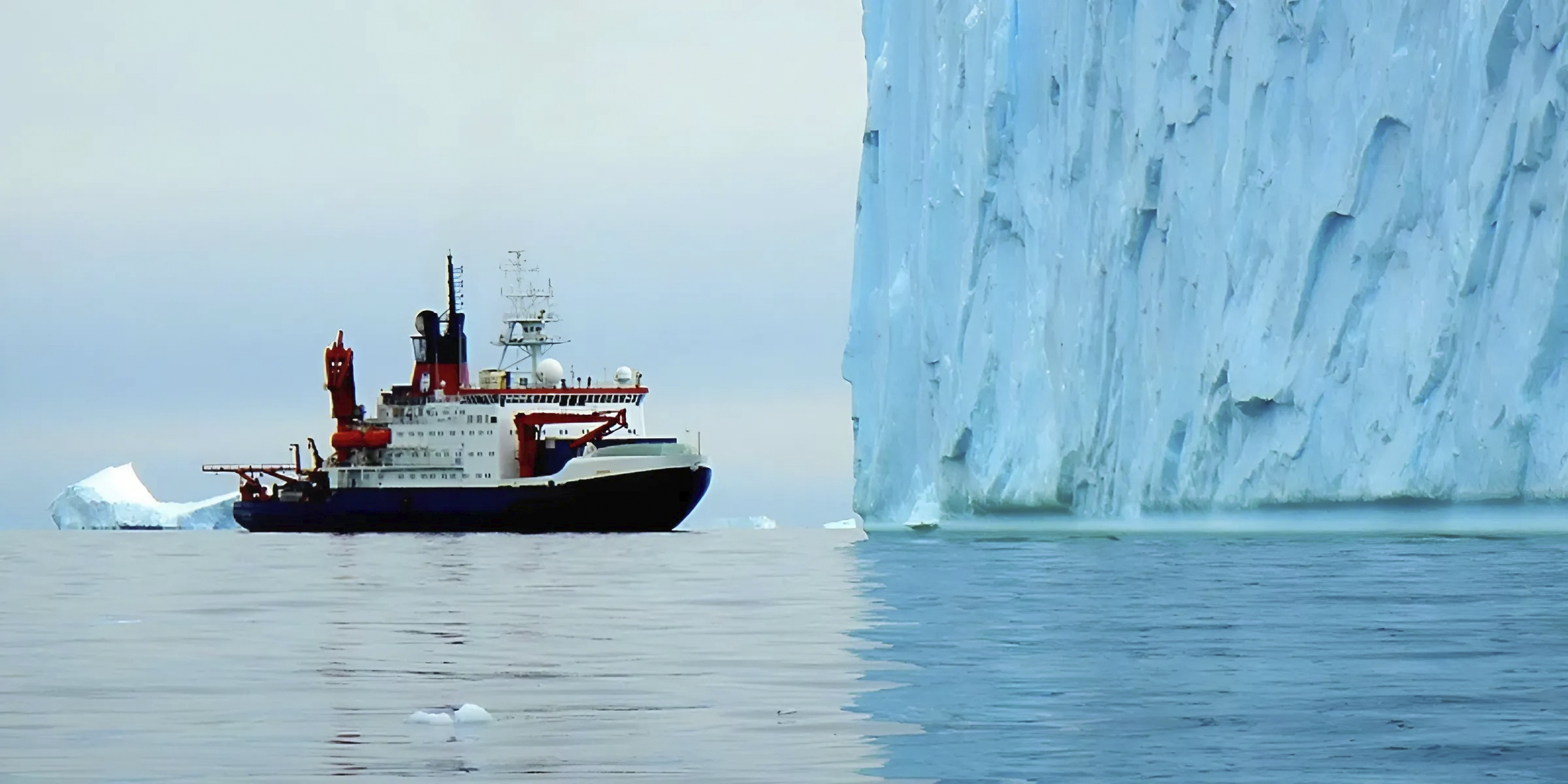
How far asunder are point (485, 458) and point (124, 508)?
2476cm

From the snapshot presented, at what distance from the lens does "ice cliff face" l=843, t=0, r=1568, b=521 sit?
20609 millimetres

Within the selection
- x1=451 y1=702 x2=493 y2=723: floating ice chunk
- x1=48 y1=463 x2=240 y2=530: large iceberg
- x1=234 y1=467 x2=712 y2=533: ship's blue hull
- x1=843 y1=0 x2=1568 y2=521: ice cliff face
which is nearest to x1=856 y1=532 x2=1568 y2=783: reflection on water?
x1=451 y1=702 x2=493 y2=723: floating ice chunk

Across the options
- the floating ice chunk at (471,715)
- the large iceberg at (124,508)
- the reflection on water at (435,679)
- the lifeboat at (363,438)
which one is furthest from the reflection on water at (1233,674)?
the large iceberg at (124,508)

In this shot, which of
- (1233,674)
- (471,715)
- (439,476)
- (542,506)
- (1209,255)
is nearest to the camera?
(471,715)

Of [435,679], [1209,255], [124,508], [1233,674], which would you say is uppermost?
[1209,255]

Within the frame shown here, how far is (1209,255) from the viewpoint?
2448cm

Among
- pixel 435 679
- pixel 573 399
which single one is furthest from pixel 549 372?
pixel 435 679

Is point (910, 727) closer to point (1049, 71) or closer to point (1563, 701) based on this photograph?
point (1563, 701)

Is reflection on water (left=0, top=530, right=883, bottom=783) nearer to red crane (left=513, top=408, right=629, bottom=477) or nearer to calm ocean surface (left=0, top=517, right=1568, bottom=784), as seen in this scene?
calm ocean surface (left=0, top=517, right=1568, bottom=784)

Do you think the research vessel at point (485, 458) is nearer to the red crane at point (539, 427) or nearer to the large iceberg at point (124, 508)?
the red crane at point (539, 427)

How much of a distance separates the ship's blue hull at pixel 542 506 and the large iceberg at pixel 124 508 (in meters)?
21.1

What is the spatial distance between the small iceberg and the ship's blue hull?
120ft

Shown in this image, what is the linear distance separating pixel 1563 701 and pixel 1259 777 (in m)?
2.11

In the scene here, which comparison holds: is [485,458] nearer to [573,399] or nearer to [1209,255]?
[573,399]
